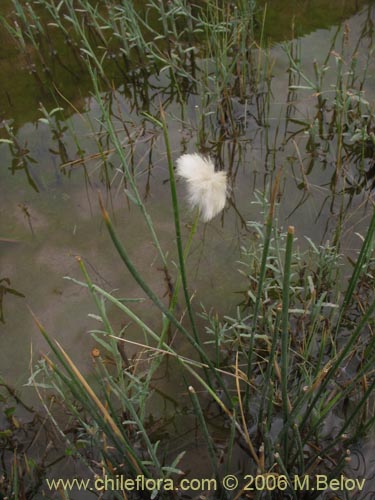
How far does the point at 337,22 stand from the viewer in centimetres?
297

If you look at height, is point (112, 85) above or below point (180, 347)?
above

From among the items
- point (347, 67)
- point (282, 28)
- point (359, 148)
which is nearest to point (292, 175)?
point (359, 148)

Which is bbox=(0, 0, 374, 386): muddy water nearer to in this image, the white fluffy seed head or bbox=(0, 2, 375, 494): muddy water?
bbox=(0, 2, 375, 494): muddy water

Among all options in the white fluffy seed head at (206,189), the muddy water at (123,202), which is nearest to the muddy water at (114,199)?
the muddy water at (123,202)

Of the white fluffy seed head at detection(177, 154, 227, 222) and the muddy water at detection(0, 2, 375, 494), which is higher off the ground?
the white fluffy seed head at detection(177, 154, 227, 222)

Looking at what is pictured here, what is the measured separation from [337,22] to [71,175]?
1724 mm

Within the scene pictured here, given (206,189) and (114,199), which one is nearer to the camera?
(206,189)

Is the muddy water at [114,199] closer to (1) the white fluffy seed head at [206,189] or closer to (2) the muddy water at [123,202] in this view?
(2) the muddy water at [123,202]

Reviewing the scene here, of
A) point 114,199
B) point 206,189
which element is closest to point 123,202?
point 114,199

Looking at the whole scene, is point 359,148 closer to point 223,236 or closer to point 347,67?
point 347,67

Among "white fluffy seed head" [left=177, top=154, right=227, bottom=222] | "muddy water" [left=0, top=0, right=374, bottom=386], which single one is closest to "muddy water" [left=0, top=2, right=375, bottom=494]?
"muddy water" [left=0, top=0, right=374, bottom=386]

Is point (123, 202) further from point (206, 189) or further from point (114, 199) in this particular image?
point (206, 189)

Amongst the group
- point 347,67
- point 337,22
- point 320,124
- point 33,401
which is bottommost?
point 33,401

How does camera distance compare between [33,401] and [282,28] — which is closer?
[33,401]
